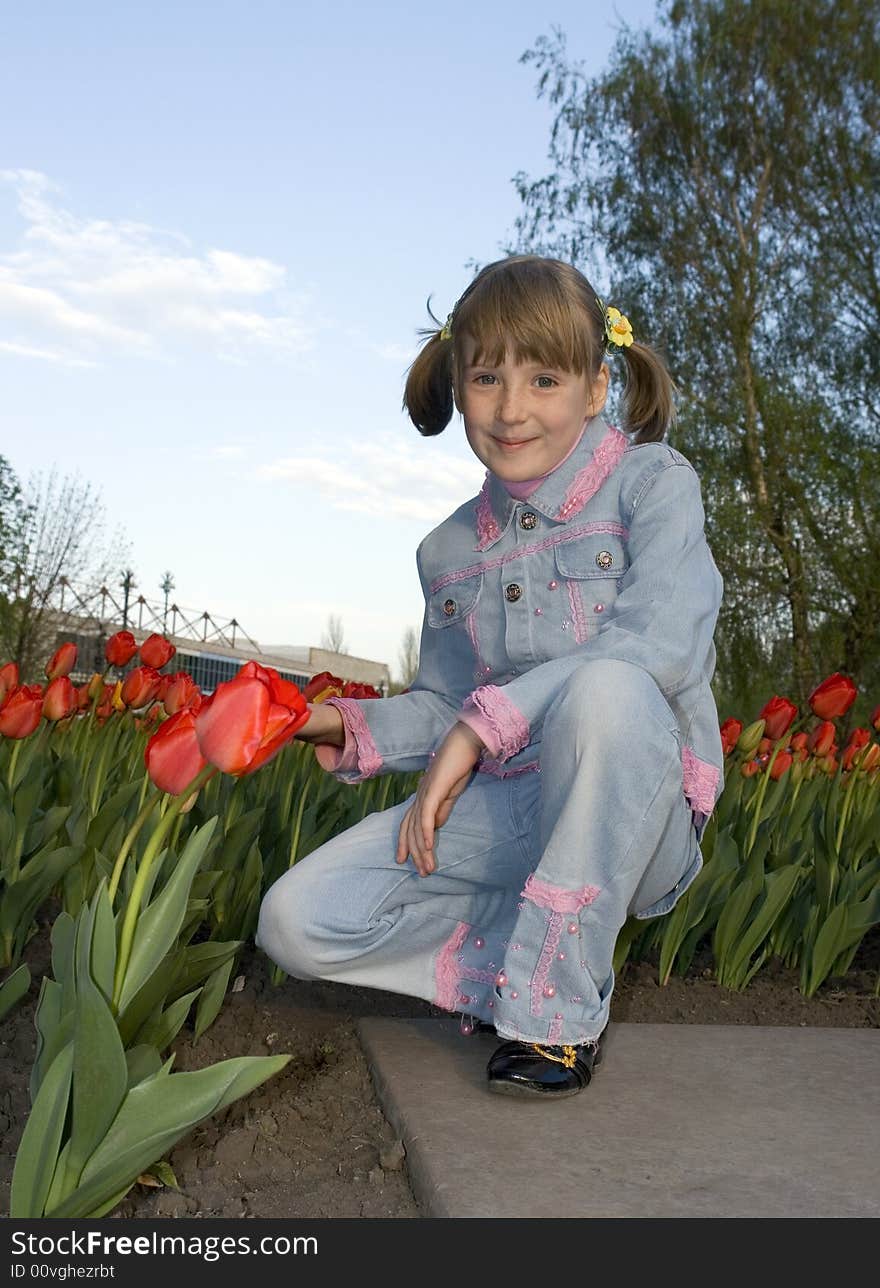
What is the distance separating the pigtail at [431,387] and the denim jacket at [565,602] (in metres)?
0.18

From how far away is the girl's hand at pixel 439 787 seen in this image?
64.8 inches

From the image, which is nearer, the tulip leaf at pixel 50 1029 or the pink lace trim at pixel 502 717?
the tulip leaf at pixel 50 1029

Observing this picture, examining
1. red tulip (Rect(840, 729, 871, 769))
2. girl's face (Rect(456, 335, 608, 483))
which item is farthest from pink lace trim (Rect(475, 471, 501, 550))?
red tulip (Rect(840, 729, 871, 769))

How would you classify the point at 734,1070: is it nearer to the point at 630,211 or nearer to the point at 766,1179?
the point at 766,1179

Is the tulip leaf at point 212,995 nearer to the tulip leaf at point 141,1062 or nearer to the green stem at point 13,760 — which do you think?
the tulip leaf at point 141,1062

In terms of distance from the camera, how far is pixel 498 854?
6.28ft

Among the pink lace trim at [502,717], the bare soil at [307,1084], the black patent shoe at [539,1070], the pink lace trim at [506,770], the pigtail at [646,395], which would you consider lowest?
the bare soil at [307,1084]

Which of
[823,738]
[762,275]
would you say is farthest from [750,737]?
[762,275]

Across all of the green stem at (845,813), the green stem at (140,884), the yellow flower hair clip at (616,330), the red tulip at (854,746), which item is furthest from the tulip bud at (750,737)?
the green stem at (140,884)

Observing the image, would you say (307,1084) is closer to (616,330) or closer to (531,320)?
(531,320)

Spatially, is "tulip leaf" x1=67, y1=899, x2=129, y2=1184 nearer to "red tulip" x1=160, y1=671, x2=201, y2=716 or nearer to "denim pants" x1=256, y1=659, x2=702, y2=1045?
"denim pants" x1=256, y1=659, x2=702, y2=1045

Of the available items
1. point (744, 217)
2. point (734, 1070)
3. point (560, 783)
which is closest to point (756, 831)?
point (734, 1070)

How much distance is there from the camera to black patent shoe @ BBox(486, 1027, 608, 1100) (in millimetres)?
1603

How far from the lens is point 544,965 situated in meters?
1.65
